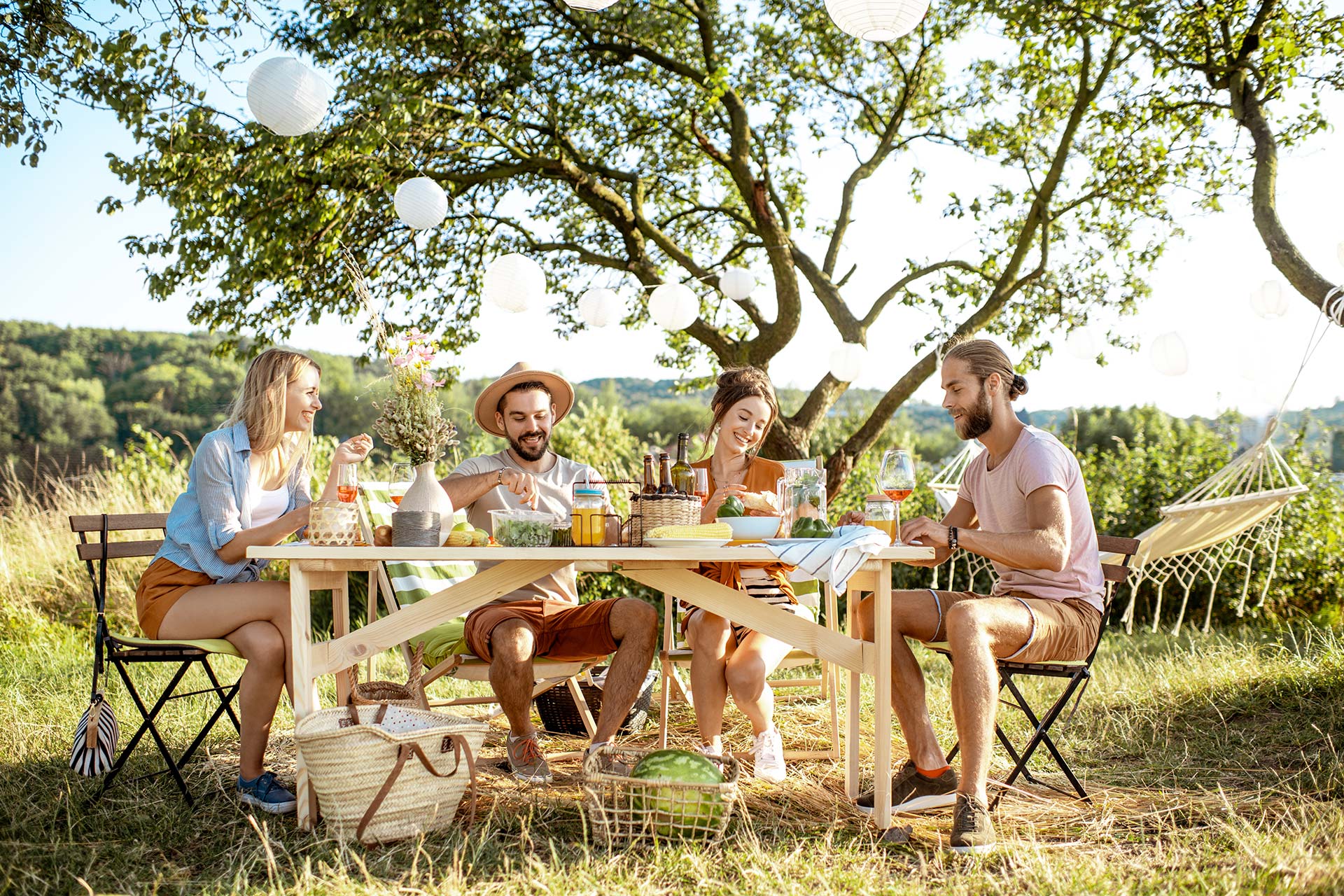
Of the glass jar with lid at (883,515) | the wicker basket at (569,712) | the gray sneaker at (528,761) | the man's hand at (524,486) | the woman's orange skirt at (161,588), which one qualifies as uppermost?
the man's hand at (524,486)

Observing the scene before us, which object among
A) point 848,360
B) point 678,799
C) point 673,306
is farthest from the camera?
point 848,360

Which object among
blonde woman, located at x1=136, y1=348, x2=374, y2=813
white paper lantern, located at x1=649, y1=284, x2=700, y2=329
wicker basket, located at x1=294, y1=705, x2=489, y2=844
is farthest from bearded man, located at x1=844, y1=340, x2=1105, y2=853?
white paper lantern, located at x1=649, y1=284, x2=700, y2=329

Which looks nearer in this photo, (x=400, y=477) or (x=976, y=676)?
(x=976, y=676)

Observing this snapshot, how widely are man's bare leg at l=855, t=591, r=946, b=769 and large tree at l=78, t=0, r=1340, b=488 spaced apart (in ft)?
11.2

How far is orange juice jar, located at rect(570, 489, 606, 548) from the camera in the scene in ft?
7.99

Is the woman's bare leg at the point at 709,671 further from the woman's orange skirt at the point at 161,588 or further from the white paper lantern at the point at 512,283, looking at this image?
the white paper lantern at the point at 512,283

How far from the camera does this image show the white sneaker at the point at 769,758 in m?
2.90

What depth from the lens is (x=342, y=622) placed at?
2916 mm

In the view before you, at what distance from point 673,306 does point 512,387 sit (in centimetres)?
197

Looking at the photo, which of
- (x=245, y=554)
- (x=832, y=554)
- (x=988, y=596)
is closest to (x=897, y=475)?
(x=832, y=554)

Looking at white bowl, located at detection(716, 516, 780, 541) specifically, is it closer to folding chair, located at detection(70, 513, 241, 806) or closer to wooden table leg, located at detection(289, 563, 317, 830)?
wooden table leg, located at detection(289, 563, 317, 830)

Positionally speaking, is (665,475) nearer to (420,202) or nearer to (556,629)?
(556,629)

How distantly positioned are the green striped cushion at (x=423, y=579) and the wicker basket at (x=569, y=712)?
1.97ft

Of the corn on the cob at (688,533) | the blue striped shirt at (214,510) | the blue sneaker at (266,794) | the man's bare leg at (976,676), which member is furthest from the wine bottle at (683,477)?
the blue sneaker at (266,794)
